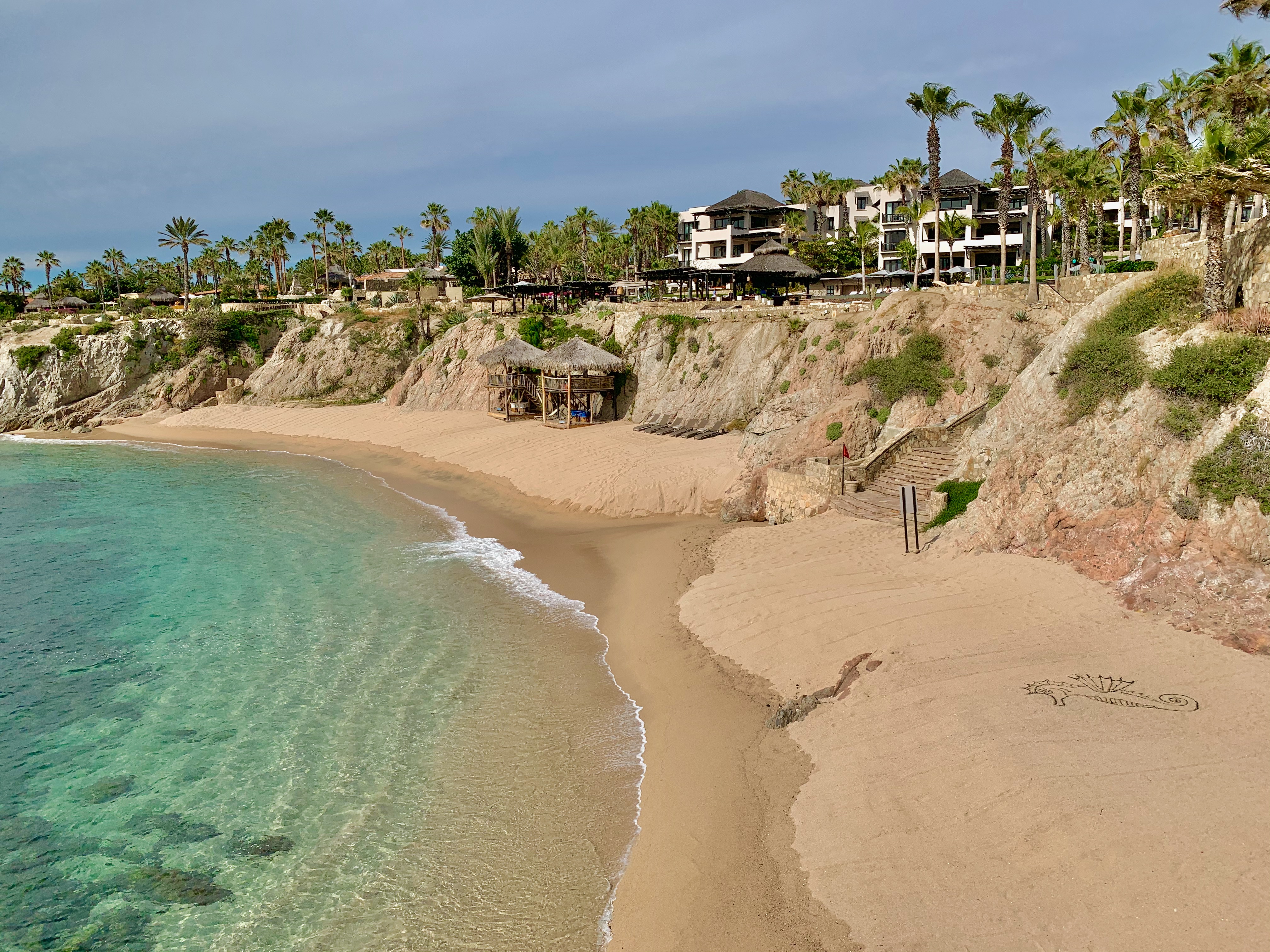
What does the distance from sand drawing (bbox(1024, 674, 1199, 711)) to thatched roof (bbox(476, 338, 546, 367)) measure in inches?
1232

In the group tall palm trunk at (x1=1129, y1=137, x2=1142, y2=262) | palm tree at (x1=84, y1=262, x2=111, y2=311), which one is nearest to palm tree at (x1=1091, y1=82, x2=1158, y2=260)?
tall palm trunk at (x1=1129, y1=137, x2=1142, y2=262)

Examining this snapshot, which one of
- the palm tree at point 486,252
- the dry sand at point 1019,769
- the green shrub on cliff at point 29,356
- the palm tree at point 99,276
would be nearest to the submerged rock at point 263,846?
the dry sand at point 1019,769

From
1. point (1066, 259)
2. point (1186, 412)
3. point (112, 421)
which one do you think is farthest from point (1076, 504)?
point (112, 421)

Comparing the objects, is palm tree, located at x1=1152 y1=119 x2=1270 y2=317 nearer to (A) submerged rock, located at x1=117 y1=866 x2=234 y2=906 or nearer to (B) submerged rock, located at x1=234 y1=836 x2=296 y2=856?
(B) submerged rock, located at x1=234 y1=836 x2=296 y2=856

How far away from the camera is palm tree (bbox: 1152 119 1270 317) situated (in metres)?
15.1

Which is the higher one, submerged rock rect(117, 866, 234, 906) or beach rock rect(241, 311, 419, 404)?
beach rock rect(241, 311, 419, 404)

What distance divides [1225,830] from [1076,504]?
27.8 feet

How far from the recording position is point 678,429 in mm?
32312

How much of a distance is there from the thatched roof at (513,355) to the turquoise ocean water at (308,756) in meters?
19.3

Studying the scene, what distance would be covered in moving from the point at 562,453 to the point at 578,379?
704cm

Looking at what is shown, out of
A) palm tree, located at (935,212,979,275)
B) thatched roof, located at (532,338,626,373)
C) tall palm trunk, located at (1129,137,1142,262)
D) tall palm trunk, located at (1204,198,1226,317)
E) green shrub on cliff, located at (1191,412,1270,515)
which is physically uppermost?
palm tree, located at (935,212,979,275)

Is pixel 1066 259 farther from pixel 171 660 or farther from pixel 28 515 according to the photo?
pixel 28 515

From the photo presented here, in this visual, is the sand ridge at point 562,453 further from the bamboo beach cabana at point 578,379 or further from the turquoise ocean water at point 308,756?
the turquoise ocean water at point 308,756

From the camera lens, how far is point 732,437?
97.7ft
